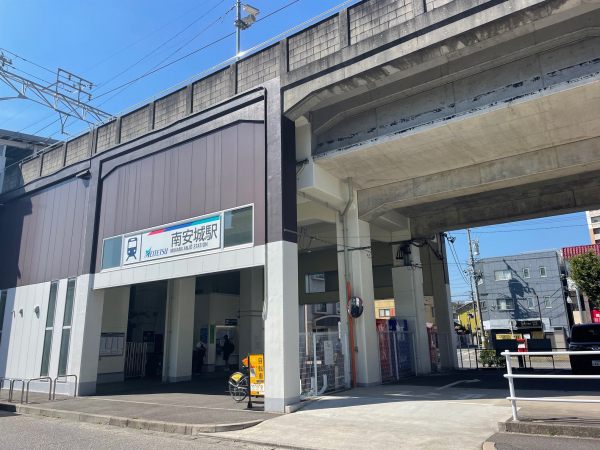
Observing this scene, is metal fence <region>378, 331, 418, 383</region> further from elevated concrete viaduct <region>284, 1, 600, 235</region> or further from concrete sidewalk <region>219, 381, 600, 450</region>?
elevated concrete viaduct <region>284, 1, 600, 235</region>

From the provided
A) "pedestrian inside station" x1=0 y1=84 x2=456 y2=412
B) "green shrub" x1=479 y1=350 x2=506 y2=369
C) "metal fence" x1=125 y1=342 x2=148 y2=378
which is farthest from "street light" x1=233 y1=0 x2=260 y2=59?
"green shrub" x1=479 y1=350 x2=506 y2=369

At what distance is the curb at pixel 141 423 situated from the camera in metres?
8.84

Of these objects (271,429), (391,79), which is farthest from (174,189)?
(271,429)

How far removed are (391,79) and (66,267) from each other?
14400 mm

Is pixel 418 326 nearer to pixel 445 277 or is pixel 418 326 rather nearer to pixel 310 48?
pixel 445 277

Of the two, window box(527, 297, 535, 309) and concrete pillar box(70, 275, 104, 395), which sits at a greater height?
window box(527, 297, 535, 309)

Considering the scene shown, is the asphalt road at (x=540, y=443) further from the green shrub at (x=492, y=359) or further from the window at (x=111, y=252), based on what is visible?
the green shrub at (x=492, y=359)

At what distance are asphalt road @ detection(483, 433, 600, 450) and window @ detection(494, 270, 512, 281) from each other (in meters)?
45.7

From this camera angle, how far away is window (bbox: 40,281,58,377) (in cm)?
1669

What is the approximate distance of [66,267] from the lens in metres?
17.5

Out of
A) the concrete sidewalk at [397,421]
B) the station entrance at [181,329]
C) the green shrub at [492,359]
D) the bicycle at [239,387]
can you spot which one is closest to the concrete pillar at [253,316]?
the station entrance at [181,329]

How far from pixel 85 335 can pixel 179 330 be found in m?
3.86

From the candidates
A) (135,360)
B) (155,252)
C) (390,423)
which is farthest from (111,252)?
(390,423)

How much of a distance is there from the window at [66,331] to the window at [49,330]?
0.94 meters
